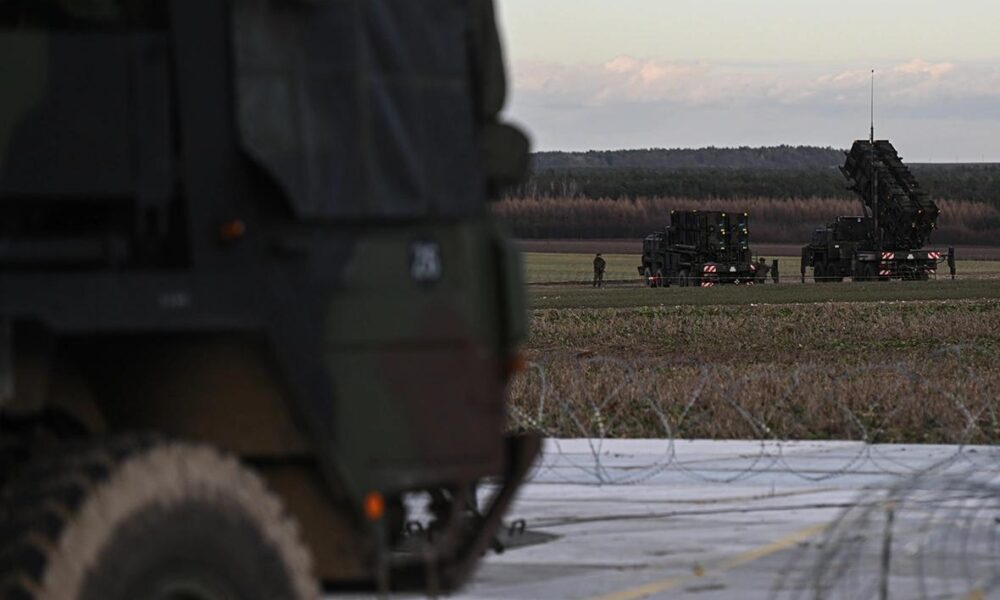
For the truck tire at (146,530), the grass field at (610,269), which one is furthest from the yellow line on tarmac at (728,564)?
the grass field at (610,269)

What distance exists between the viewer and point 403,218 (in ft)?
21.6

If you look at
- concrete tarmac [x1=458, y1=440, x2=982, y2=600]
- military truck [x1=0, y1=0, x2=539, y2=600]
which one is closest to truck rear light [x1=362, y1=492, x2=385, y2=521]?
military truck [x1=0, y1=0, x2=539, y2=600]

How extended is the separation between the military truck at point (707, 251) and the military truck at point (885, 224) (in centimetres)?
340

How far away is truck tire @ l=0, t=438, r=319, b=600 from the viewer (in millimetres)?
5648

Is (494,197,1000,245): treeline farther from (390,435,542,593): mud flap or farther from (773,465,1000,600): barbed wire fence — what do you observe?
(390,435,542,593): mud flap

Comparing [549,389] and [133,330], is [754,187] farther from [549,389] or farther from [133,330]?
[133,330]

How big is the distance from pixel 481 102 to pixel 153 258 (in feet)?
4.69

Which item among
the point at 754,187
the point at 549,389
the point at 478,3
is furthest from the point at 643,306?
the point at 754,187

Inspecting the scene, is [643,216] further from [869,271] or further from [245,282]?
[245,282]

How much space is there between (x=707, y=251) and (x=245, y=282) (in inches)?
2296

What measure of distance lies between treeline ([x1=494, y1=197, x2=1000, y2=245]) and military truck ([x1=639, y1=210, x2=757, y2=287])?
193 ft

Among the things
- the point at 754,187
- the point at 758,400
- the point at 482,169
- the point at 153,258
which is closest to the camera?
the point at 153,258

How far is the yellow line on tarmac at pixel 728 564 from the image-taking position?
11172 mm

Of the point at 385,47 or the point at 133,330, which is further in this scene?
the point at 385,47
